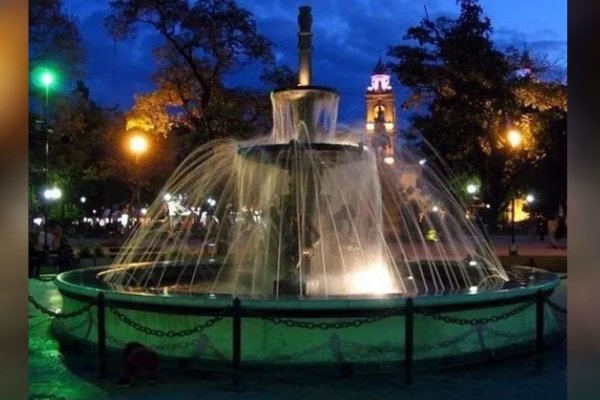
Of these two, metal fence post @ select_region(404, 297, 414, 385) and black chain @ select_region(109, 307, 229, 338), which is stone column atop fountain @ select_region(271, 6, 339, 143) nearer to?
black chain @ select_region(109, 307, 229, 338)

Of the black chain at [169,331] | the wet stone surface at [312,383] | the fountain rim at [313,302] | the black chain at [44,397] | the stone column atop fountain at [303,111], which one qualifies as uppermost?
the stone column atop fountain at [303,111]

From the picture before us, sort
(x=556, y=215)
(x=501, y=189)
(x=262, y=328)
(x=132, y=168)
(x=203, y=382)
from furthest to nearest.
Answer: (x=556, y=215) < (x=132, y=168) < (x=501, y=189) < (x=262, y=328) < (x=203, y=382)

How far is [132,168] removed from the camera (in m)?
41.4

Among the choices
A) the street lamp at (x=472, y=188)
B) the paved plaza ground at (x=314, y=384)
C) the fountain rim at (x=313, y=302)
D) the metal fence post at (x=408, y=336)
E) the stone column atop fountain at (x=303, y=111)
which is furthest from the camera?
the street lamp at (x=472, y=188)

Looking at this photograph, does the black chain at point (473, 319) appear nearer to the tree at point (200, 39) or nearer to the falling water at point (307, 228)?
the falling water at point (307, 228)

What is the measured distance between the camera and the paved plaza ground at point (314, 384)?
25.8 feet

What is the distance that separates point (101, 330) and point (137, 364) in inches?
51.2

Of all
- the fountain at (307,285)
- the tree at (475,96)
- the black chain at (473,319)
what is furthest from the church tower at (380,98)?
the black chain at (473,319)

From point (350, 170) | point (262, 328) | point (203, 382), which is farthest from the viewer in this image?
point (350, 170)

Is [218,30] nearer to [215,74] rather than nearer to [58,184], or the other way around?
[215,74]

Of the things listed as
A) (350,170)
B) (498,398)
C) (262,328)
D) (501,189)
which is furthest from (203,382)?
(501,189)

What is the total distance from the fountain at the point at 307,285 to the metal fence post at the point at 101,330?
0.20 m

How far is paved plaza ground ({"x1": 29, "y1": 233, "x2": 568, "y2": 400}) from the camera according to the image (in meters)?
7.88

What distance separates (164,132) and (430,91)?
12.7 metres
